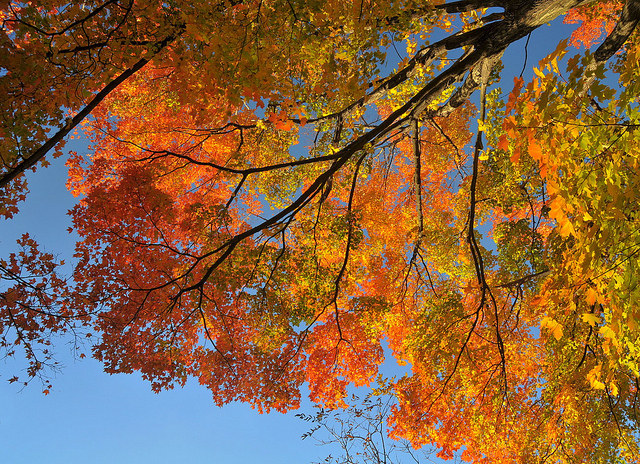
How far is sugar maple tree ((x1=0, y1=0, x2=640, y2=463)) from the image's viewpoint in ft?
10.3

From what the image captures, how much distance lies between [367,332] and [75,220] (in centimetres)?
676

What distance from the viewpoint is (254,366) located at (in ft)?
27.9

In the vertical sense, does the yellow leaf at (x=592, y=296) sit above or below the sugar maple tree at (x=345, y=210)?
below

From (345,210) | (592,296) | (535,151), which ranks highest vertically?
(345,210)

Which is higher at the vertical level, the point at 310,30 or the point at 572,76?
the point at 310,30

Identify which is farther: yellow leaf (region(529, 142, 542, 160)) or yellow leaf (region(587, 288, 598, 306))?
yellow leaf (region(529, 142, 542, 160))

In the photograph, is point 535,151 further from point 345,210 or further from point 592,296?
point 345,210

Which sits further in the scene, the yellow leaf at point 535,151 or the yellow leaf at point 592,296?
the yellow leaf at point 535,151

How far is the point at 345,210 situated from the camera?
7801mm

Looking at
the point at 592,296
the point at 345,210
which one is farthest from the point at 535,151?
the point at 345,210

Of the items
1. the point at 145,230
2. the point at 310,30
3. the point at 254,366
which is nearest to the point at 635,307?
the point at 310,30

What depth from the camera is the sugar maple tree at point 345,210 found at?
10.3 ft

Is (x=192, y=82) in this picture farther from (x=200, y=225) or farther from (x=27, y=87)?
(x=200, y=225)

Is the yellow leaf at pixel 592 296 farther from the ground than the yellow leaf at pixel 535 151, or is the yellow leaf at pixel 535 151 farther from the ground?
the yellow leaf at pixel 535 151
